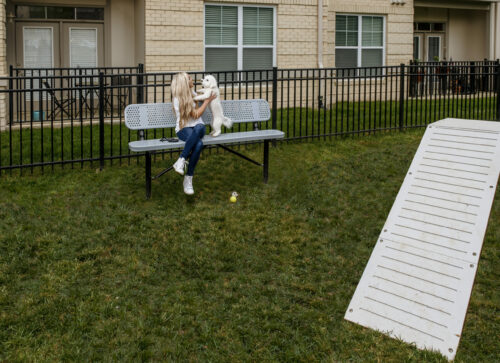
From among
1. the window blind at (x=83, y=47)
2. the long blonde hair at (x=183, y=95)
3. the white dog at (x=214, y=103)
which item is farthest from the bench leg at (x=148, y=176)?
the window blind at (x=83, y=47)

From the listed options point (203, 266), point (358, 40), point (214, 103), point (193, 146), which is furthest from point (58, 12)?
point (203, 266)

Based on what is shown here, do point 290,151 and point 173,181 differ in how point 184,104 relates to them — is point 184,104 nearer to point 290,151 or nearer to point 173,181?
point 173,181

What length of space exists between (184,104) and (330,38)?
10.5 meters

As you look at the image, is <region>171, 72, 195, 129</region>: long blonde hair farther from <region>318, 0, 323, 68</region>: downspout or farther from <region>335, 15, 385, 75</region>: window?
<region>335, 15, 385, 75</region>: window

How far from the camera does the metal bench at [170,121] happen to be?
6.92 meters

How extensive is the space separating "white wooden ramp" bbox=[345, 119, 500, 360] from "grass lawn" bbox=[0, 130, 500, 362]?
19 centimetres

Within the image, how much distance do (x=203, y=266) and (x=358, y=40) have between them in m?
13.3

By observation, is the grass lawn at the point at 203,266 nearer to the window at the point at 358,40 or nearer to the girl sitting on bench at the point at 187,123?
the girl sitting on bench at the point at 187,123

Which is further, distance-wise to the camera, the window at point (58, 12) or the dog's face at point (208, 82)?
the window at point (58, 12)

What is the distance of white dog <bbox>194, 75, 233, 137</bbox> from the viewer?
717 centimetres

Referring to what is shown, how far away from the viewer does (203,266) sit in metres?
5.46

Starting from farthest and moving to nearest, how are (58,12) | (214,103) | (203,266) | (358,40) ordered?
(358,40)
(58,12)
(214,103)
(203,266)

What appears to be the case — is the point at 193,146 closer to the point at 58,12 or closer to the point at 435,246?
the point at 435,246

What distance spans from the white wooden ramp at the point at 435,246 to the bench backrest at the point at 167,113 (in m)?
3.32
